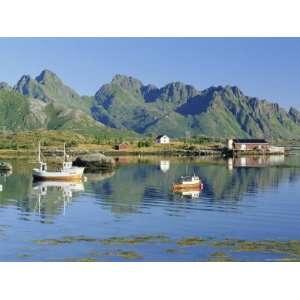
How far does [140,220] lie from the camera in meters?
53.2

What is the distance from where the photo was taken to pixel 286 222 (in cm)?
5231

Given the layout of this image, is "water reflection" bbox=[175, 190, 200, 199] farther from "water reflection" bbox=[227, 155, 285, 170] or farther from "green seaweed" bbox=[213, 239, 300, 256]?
"water reflection" bbox=[227, 155, 285, 170]

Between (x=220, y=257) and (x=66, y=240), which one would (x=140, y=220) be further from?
(x=220, y=257)

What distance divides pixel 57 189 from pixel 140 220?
30.4 meters

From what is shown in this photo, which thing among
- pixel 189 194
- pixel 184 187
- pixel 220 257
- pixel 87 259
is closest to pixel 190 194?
pixel 189 194

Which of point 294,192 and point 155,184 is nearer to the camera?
point 294,192

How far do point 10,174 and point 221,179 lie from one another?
37726 mm

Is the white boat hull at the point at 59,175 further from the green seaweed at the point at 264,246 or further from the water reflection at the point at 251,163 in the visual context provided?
the green seaweed at the point at 264,246

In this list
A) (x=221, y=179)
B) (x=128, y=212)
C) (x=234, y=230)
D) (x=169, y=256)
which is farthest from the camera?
(x=221, y=179)

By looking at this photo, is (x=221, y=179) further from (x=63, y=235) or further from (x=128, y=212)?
(x=63, y=235)

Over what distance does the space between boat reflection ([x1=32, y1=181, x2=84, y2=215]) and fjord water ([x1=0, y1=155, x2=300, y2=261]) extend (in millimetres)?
130

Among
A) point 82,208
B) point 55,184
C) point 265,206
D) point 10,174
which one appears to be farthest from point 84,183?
point 265,206

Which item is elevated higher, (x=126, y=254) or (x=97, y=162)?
(x=97, y=162)

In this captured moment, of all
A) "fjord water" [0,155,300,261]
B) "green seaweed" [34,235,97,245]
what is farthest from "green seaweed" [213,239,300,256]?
"green seaweed" [34,235,97,245]
